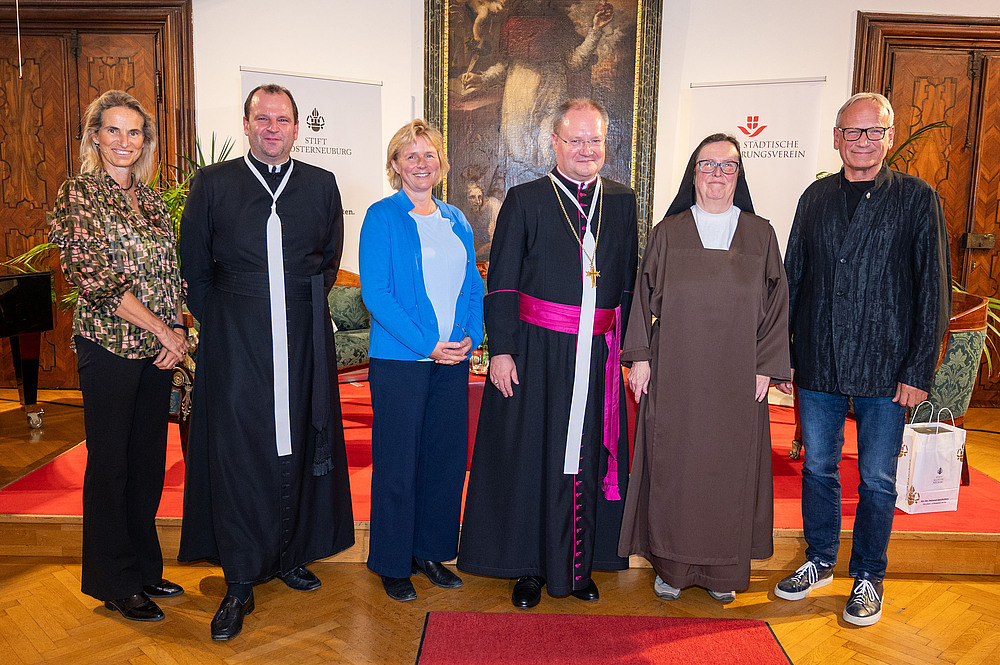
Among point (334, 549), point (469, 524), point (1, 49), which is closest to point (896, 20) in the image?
point (469, 524)

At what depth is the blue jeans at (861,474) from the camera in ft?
8.68

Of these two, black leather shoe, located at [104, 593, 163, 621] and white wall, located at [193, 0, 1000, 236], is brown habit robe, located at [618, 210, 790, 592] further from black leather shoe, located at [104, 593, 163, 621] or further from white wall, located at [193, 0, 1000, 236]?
white wall, located at [193, 0, 1000, 236]

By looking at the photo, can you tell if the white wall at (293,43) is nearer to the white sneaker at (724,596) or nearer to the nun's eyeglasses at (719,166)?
the nun's eyeglasses at (719,166)

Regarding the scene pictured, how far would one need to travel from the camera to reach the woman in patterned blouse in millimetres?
2342

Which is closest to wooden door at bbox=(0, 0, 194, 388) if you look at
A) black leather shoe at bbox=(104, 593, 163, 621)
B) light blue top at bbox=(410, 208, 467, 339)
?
light blue top at bbox=(410, 208, 467, 339)

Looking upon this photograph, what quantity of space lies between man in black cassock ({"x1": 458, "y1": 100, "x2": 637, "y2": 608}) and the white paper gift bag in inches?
58.0

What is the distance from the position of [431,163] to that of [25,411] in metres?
4.08

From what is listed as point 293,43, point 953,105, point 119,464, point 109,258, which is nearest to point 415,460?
point 119,464

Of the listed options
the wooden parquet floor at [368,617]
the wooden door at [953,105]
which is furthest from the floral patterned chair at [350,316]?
the wooden door at [953,105]

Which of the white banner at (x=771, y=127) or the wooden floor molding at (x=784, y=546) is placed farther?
the white banner at (x=771, y=127)

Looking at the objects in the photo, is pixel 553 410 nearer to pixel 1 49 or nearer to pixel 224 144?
pixel 224 144

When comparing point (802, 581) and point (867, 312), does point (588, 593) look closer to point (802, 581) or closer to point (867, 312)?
point (802, 581)

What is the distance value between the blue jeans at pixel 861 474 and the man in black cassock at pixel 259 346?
181 cm

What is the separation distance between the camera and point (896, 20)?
5.62m
